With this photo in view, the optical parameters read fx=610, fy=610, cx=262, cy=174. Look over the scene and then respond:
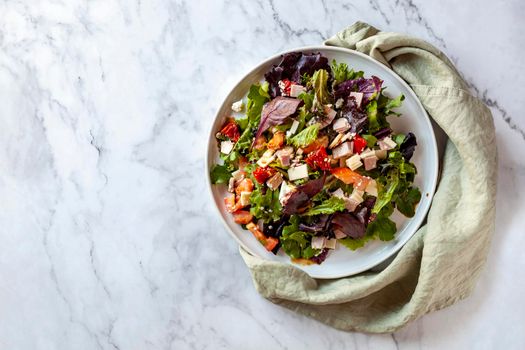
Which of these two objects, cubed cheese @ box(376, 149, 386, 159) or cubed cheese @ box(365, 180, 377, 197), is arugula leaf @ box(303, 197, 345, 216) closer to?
cubed cheese @ box(365, 180, 377, 197)

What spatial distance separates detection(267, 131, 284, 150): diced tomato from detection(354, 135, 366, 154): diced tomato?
25 cm

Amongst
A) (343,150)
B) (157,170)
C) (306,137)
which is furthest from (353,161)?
(157,170)

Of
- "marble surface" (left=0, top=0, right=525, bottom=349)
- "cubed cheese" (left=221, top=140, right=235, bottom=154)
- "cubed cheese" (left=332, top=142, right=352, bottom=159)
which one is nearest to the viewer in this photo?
"cubed cheese" (left=332, top=142, right=352, bottom=159)

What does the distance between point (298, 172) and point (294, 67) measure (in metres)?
0.38

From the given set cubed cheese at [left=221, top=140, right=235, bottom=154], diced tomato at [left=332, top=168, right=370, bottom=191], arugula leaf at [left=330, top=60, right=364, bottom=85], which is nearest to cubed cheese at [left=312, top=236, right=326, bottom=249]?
diced tomato at [left=332, top=168, right=370, bottom=191]

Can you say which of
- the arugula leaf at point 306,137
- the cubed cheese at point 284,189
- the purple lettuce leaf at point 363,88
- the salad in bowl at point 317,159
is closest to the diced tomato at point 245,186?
the salad in bowl at point 317,159

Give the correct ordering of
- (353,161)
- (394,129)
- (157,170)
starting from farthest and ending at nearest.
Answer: (157,170)
(394,129)
(353,161)

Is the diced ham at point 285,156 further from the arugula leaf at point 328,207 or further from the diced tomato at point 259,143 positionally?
the arugula leaf at point 328,207

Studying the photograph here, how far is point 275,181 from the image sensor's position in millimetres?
2113

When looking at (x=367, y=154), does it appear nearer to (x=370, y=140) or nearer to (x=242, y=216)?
(x=370, y=140)

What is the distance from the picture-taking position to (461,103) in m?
2.08

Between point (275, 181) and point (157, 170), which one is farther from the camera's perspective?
point (157, 170)

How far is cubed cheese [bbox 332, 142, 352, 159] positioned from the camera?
2055 millimetres

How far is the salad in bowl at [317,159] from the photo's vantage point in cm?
208
